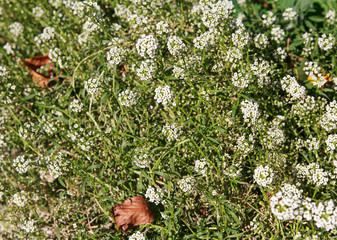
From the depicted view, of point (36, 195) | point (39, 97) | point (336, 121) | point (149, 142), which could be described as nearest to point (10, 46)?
point (39, 97)

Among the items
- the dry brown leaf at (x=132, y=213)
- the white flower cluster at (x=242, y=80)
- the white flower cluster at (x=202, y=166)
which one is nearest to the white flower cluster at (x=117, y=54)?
the white flower cluster at (x=242, y=80)

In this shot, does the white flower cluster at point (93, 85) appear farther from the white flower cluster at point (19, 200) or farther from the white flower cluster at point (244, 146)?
the white flower cluster at point (244, 146)

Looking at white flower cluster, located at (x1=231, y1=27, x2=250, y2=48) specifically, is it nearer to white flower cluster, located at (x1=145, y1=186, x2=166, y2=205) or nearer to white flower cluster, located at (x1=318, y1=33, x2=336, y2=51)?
white flower cluster, located at (x1=318, y1=33, x2=336, y2=51)

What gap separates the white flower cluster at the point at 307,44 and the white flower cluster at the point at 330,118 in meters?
0.85

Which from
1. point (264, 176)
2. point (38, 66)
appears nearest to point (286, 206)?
point (264, 176)

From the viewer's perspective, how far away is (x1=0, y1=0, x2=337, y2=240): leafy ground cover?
302cm

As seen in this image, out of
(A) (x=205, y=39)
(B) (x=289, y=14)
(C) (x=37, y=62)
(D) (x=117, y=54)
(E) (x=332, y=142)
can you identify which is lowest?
(E) (x=332, y=142)

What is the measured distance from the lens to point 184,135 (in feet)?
10.5

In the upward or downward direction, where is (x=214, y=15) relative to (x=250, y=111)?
upward

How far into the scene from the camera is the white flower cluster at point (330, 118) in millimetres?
3035

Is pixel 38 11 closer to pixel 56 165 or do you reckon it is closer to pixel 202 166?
pixel 56 165

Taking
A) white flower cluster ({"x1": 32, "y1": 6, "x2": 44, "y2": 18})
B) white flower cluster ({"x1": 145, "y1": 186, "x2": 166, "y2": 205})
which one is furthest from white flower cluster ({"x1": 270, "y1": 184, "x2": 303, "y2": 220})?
white flower cluster ({"x1": 32, "y1": 6, "x2": 44, "y2": 18})

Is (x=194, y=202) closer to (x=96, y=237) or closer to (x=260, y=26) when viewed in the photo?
(x=96, y=237)

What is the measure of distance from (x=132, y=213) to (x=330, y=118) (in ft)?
6.94
